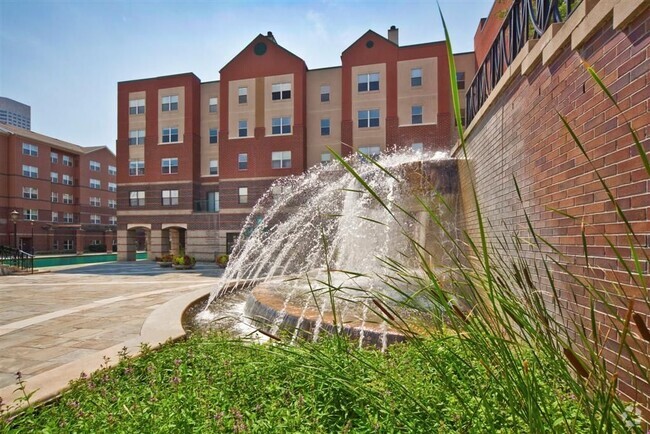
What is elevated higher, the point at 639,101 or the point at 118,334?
the point at 639,101

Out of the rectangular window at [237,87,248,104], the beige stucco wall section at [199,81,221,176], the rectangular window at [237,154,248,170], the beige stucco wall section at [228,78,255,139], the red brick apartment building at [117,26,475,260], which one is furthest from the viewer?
the beige stucco wall section at [199,81,221,176]

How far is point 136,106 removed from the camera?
30.3 meters

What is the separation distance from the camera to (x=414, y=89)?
2445 centimetres

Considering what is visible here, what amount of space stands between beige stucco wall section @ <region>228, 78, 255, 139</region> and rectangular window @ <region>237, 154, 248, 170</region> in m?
1.62

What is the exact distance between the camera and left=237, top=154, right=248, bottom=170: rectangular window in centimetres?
2742

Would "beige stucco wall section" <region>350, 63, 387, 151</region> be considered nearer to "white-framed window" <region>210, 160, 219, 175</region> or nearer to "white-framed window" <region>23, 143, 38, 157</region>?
"white-framed window" <region>210, 160, 219, 175</region>

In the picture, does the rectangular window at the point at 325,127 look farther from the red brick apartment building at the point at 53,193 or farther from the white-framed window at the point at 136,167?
the red brick apartment building at the point at 53,193

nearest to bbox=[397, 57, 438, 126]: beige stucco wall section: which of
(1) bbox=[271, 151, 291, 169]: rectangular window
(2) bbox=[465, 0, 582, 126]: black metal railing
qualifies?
(1) bbox=[271, 151, 291, 169]: rectangular window

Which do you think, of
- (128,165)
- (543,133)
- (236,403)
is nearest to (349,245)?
(543,133)

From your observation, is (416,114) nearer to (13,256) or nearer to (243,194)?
(243,194)

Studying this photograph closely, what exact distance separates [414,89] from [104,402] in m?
25.1

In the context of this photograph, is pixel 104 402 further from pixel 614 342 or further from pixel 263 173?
pixel 263 173

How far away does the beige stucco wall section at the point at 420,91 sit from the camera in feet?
78.9

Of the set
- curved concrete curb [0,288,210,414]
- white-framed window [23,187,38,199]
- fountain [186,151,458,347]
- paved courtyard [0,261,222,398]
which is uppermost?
white-framed window [23,187,38,199]
